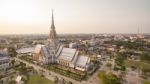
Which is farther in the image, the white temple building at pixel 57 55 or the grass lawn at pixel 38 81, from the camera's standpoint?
the white temple building at pixel 57 55

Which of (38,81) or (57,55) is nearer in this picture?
(38,81)

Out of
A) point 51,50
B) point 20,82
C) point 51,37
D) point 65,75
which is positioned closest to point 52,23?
point 51,37

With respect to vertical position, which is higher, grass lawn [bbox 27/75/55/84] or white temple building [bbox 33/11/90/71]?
white temple building [bbox 33/11/90/71]

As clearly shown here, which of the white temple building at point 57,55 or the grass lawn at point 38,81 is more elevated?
the white temple building at point 57,55

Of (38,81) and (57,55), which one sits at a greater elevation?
(57,55)

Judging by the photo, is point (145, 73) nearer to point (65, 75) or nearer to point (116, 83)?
point (116, 83)

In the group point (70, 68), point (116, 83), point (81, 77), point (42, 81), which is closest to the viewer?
point (116, 83)

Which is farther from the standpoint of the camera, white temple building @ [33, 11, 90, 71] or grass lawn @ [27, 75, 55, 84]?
white temple building @ [33, 11, 90, 71]

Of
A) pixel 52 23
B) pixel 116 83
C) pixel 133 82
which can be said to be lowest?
pixel 133 82
